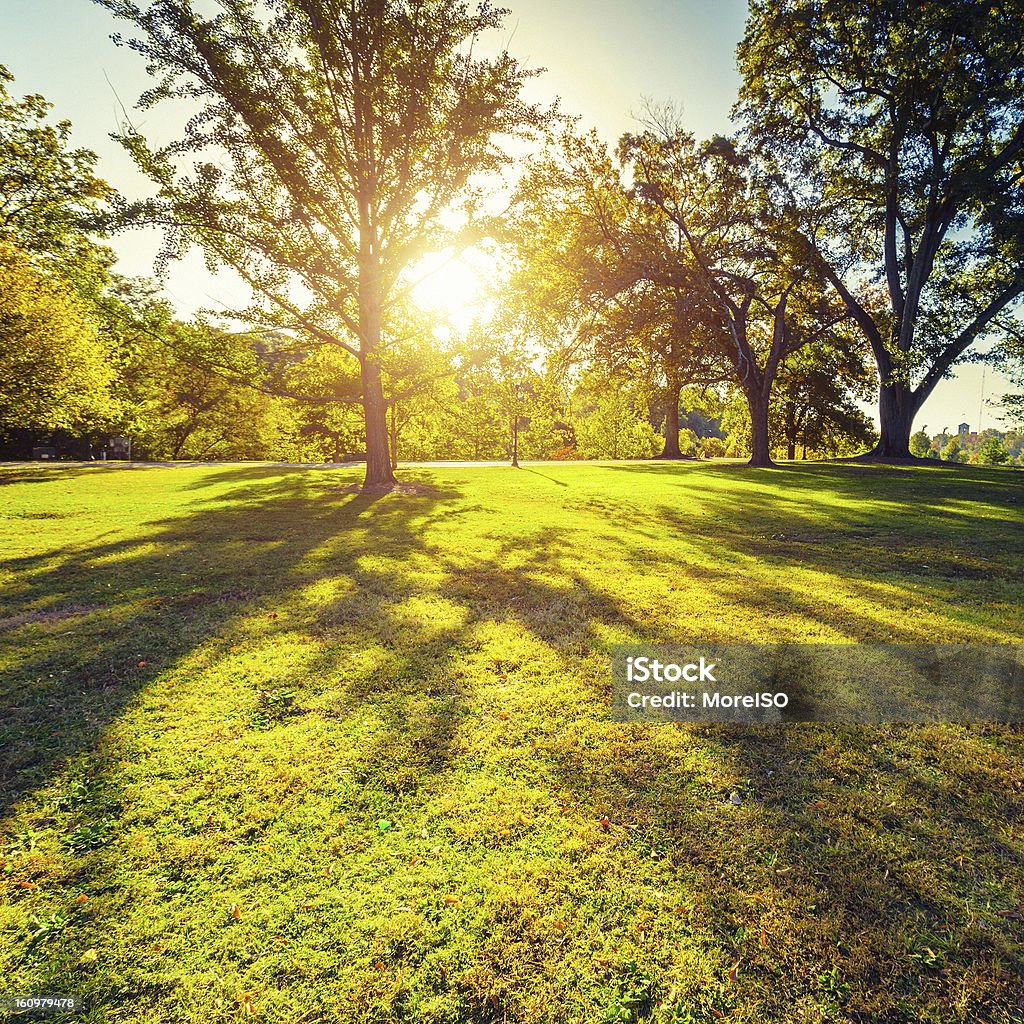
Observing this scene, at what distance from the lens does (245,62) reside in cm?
1441

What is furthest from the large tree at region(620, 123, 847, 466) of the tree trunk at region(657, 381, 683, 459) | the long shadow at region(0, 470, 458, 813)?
the long shadow at region(0, 470, 458, 813)

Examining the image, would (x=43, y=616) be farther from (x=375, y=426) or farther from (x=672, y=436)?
(x=672, y=436)

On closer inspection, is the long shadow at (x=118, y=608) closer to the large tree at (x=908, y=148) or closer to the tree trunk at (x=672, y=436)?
the large tree at (x=908, y=148)

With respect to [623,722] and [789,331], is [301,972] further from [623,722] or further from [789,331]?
[789,331]

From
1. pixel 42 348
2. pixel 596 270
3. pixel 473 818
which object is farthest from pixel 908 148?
pixel 42 348

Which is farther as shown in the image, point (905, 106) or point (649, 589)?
point (905, 106)

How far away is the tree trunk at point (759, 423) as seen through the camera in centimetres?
2519

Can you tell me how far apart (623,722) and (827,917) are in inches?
71.0

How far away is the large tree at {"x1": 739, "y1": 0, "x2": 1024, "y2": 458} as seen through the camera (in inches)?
750

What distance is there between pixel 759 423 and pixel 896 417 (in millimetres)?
7046

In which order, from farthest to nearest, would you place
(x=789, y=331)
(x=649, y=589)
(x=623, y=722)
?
(x=789, y=331)
(x=649, y=589)
(x=623, y=722)

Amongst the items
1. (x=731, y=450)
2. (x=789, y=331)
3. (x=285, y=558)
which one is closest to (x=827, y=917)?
(x=285, y=558)

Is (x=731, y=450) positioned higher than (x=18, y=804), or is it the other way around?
(x=731, y=450)

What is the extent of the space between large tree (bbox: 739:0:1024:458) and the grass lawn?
73.7ft
